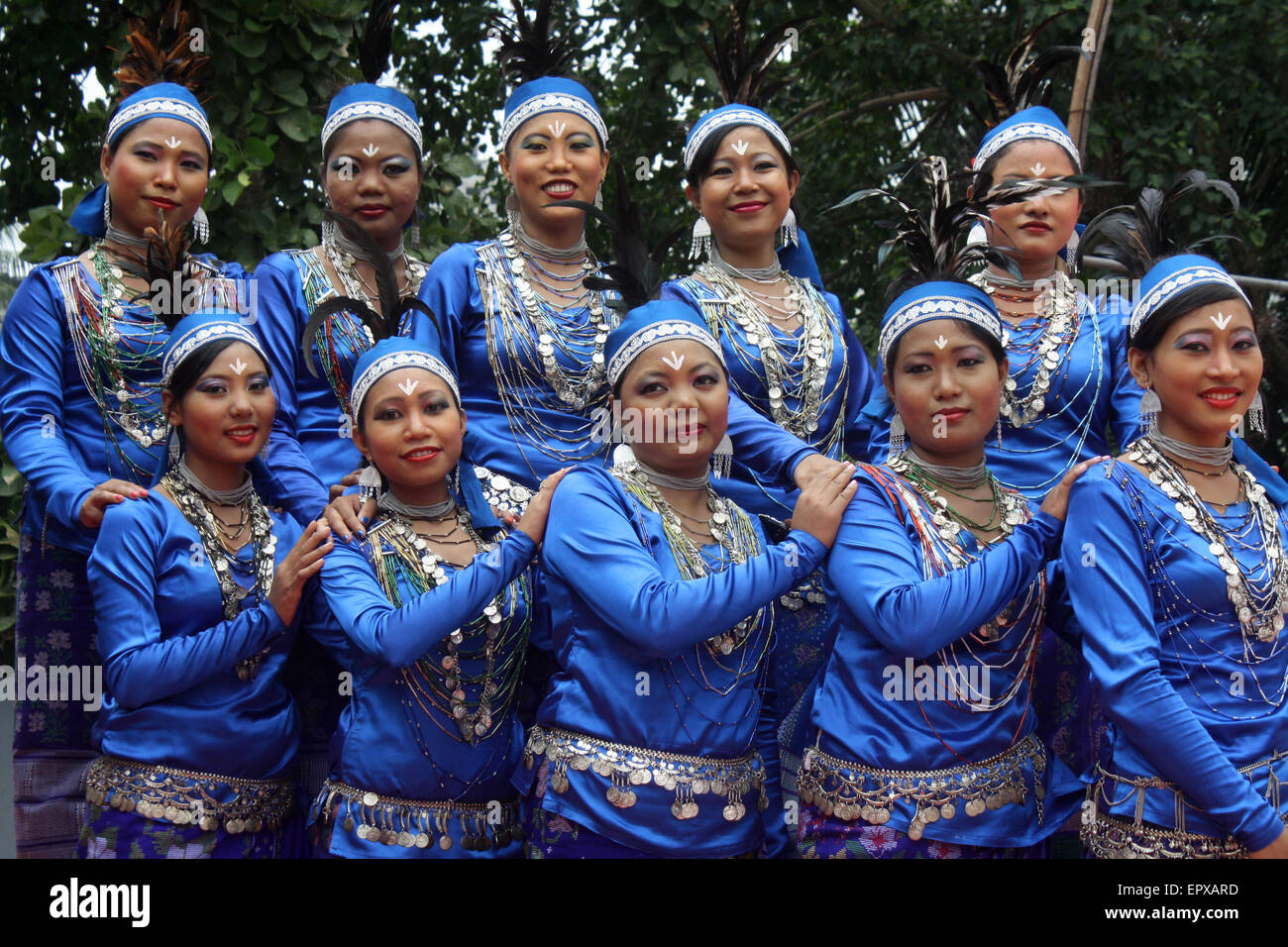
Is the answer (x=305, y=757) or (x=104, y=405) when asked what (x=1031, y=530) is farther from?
(x=104, y=405)

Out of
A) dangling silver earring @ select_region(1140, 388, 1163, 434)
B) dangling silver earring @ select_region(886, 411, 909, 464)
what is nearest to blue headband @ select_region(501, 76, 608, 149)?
dangling silver earring @ select_region(886, 411, 909, 464)

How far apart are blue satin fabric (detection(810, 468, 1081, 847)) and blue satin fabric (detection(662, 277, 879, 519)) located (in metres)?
0.64

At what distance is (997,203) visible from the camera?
426cm

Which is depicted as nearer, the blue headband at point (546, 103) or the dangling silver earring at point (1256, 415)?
the dangling silver earring at point (1256, 415)

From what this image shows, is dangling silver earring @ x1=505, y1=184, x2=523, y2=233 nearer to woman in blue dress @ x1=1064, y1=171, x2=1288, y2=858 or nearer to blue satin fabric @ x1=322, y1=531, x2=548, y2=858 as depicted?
blue satin fabric @ x1=322, y1=531, x2=548, y2=858

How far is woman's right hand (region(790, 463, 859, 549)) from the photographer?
3828 mm

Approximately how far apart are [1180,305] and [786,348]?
51.4 inches

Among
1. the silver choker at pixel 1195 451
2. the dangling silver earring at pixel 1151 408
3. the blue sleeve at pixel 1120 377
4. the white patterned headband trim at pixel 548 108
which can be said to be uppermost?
the white patterned headband trim at pixel 548 108

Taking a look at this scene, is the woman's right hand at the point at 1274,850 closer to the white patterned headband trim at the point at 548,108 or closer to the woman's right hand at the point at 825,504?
the woman's right hand at the point at 825,504

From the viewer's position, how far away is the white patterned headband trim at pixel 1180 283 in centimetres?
378

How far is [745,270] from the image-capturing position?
4863mm

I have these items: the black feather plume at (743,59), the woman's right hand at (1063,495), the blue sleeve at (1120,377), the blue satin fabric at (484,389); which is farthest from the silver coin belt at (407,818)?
the black feather plume at (743,59)

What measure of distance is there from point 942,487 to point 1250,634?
84cm

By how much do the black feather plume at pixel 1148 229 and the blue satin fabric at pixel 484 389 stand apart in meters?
1.57
